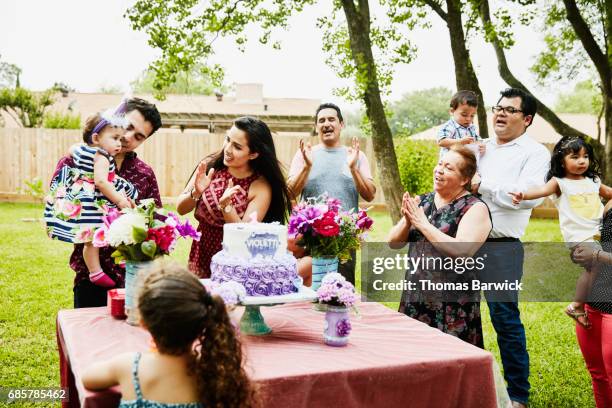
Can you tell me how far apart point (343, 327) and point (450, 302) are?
889mm

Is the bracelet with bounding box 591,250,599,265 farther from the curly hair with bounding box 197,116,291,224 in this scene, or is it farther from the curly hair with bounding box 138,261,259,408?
the curly hair with bounding box 138,261,259,408

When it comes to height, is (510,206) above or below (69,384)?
above

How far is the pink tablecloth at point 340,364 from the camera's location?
2.17 m

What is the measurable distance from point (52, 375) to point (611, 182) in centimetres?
735

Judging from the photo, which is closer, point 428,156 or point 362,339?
point 362,339

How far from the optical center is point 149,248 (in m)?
2.61

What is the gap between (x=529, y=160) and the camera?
12.7 ft

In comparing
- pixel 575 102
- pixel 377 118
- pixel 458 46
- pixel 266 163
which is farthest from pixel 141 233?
pixel 575 102

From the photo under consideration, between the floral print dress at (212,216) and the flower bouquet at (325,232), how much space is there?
551 millimetres

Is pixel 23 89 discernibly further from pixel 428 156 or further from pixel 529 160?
pixel 529 160

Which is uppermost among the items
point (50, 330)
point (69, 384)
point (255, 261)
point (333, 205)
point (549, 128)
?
point (549, 128)

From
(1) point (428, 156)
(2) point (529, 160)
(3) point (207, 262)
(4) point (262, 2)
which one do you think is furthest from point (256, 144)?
(1) point (428, 156)

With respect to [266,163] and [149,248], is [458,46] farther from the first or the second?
[149,248]

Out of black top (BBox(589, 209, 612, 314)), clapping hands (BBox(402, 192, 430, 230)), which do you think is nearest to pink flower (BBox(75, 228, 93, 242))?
clapping hands (BBox(402, 192, 430, 230))
